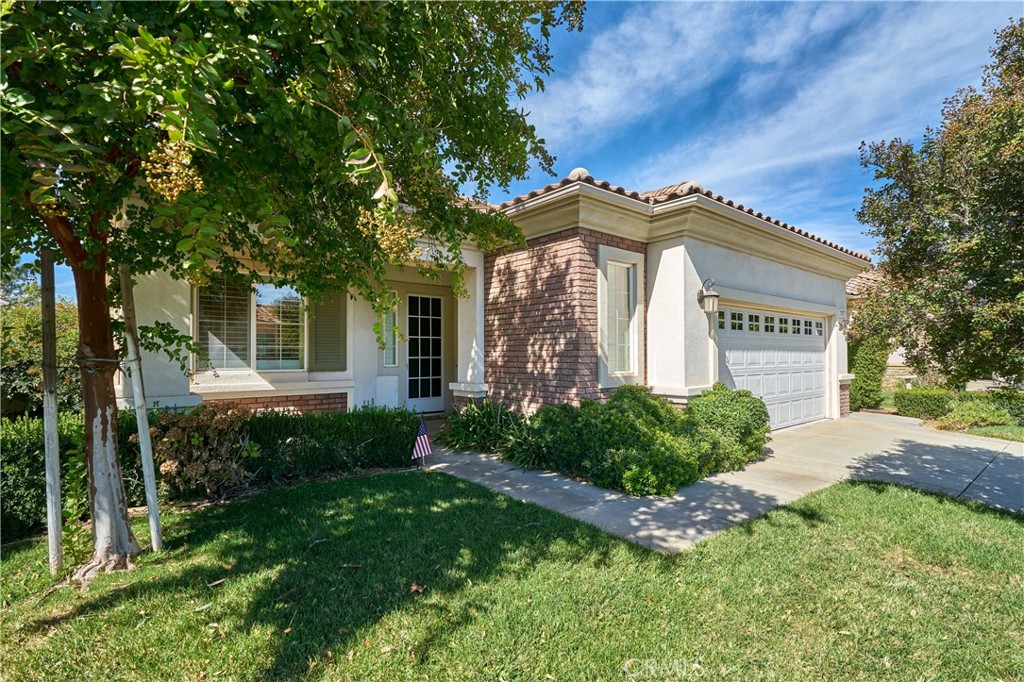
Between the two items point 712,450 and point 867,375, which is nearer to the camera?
point 712,450

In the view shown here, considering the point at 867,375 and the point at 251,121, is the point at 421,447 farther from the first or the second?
the point at 867,375

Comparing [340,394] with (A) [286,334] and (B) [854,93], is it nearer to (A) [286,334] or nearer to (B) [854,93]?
(A) [286,334]

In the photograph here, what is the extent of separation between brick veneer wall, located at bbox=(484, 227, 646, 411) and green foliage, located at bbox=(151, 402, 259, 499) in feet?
14.8

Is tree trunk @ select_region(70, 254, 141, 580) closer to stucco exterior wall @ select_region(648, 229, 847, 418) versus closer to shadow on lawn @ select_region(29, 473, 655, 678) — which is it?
shadow on lawn @ select_region(29, 473, 655, 678)

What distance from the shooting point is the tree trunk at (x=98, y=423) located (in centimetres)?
380

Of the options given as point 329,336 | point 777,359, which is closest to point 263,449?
point 329,336

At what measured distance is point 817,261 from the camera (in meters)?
11.2

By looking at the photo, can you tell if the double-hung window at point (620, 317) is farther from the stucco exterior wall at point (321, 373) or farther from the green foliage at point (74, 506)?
the green foliage at point (74, 506)

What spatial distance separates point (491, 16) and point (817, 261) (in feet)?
33.0

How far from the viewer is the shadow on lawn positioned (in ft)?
9.95

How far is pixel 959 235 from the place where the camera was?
492cm

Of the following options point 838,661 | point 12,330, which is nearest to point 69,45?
point 838,661

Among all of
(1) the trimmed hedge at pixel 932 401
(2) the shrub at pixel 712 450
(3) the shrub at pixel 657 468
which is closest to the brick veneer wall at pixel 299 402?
(3) the shrub at pixel 657 468

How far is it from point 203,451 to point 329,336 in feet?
12.3
